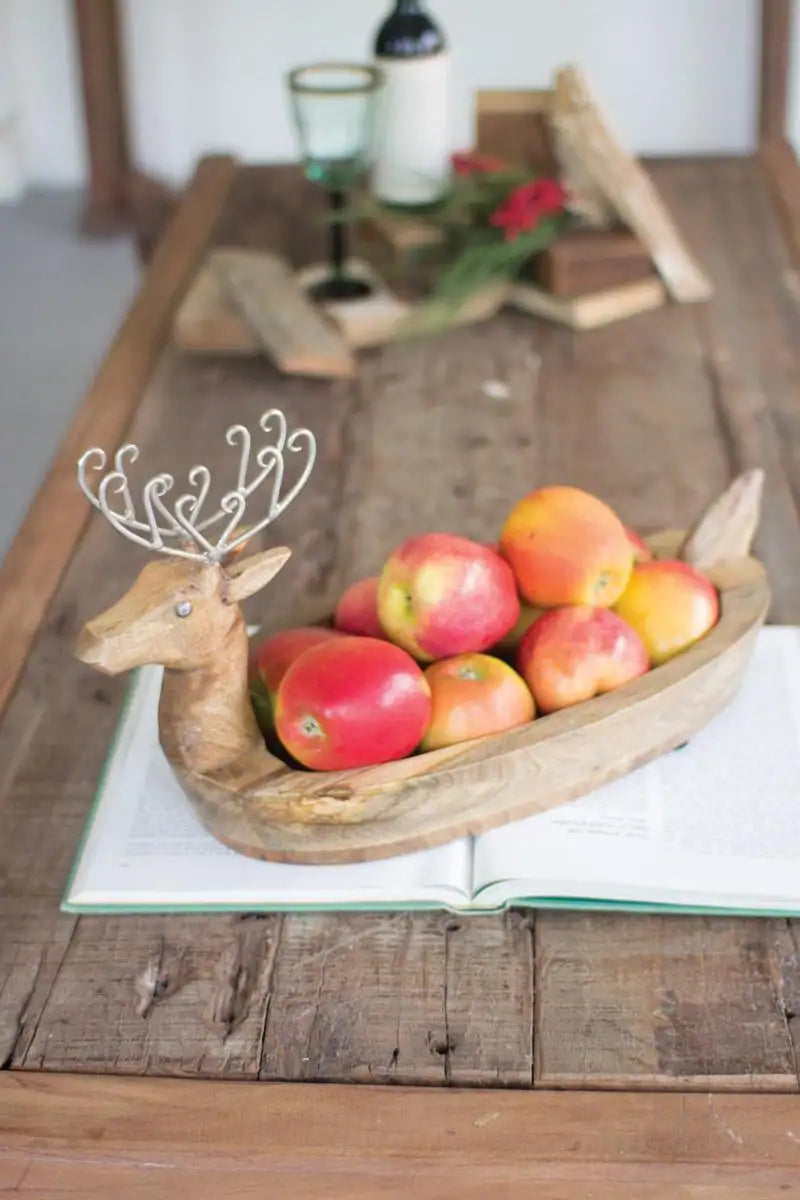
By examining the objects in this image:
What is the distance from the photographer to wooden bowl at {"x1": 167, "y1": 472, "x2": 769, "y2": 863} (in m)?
0.77

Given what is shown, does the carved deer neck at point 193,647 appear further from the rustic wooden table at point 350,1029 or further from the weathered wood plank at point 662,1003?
the weathered wood plank at point 662,1003

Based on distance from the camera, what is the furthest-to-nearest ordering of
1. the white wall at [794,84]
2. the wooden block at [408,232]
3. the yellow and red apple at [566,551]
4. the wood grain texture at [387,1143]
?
the white wall at [794,84] < the wooden block at [408,232] < the yellow and red apple at [566,551] < the wood grain texture at [387,1143]

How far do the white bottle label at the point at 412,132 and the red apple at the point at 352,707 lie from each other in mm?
1042

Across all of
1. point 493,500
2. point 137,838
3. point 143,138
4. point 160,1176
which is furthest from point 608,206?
point 143,138

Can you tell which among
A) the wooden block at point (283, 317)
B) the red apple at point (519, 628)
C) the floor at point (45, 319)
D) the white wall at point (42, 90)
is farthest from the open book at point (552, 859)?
the white wall at point (42, 90)

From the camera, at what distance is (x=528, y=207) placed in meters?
1.56

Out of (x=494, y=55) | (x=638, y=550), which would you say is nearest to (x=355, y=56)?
(x=494, y=55)

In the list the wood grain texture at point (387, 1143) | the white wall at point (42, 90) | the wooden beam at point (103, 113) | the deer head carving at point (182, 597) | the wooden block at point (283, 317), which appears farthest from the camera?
the white wall at point (42, 90)

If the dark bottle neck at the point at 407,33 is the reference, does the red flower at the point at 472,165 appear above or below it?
below

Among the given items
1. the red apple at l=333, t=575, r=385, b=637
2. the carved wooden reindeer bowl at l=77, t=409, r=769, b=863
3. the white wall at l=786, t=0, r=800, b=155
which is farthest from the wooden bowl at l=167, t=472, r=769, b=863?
the white wall at l=786, t=0, r=800, b=155

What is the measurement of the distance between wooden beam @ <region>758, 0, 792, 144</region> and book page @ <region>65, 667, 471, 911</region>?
2.02m

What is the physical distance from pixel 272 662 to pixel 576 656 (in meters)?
0.18

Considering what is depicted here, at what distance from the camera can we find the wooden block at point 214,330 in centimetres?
155

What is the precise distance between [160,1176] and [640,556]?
48 centimetres
